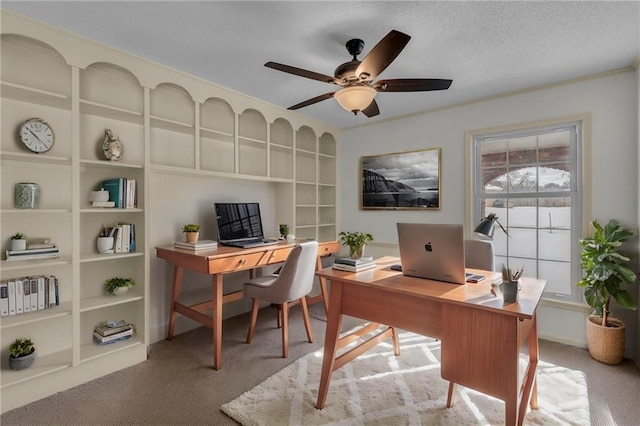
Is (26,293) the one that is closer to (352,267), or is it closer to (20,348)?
(20,348)

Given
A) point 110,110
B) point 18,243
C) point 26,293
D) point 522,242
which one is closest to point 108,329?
point 26,293

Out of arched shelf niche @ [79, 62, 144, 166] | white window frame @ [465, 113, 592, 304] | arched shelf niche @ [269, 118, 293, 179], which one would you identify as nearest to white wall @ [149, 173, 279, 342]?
arched shelf niche @ [79, 62, 144, 166]

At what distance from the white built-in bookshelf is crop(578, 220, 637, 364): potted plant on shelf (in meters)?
3.26

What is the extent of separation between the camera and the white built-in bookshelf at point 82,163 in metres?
2.11

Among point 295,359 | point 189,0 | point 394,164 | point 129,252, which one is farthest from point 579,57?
point 129,252

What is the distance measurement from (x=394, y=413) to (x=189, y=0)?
8.79 ft

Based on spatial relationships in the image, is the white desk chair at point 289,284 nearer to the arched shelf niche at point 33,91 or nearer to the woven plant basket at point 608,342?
the arched shelf niche at point 33,91

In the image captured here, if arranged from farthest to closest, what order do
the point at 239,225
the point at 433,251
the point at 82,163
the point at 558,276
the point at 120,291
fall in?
the point at 239,225 → the point at 558,276 → the point at 120,291 → the point at 82,163 → the point at 433,251

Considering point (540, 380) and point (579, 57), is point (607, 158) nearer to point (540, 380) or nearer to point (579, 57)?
point (579, 57)

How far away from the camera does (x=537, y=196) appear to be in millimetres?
3145

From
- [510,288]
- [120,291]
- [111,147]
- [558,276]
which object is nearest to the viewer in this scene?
[510,288]

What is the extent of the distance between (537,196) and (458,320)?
7.53 feet

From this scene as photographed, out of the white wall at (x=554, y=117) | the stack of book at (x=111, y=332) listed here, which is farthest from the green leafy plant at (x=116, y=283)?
the white wall at (x=554, y=117)

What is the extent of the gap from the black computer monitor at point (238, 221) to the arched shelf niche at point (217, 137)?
442 mm
